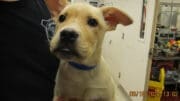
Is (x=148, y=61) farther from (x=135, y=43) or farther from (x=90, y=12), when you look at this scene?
(x=90, y=12)

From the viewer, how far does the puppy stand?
2.82 ft

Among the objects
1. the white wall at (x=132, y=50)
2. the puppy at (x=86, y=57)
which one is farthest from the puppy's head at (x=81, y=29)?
the white wall at (x=132, y=50)

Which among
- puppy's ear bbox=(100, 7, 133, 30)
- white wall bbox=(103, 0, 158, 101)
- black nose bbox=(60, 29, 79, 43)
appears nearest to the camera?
black nose bbox=(60, 29, 79, 43)

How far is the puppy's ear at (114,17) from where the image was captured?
3.16ft

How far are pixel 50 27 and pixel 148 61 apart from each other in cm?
189

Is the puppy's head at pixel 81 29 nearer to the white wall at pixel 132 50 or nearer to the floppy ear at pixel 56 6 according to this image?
the floppy ear at pixel 56 6

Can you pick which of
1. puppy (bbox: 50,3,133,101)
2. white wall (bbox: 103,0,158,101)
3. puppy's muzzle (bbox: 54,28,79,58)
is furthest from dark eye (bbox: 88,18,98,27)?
white wall (bbox: 103,0,158,101)

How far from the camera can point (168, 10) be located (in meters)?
3.28

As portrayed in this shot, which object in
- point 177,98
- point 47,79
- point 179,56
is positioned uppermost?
point 47,79

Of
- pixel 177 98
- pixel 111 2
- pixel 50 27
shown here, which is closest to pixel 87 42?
pixel 50 27

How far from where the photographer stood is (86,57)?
87cm

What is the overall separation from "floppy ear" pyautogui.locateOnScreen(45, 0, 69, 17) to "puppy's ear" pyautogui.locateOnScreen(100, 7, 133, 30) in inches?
5.4

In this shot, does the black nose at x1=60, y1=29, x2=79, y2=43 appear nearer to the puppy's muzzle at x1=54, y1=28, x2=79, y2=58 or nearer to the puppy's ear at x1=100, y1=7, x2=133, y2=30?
the puppy's muzzle at x1=54, y1=28, x2=79, y2=58

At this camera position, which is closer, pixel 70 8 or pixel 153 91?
pixel 70 8
